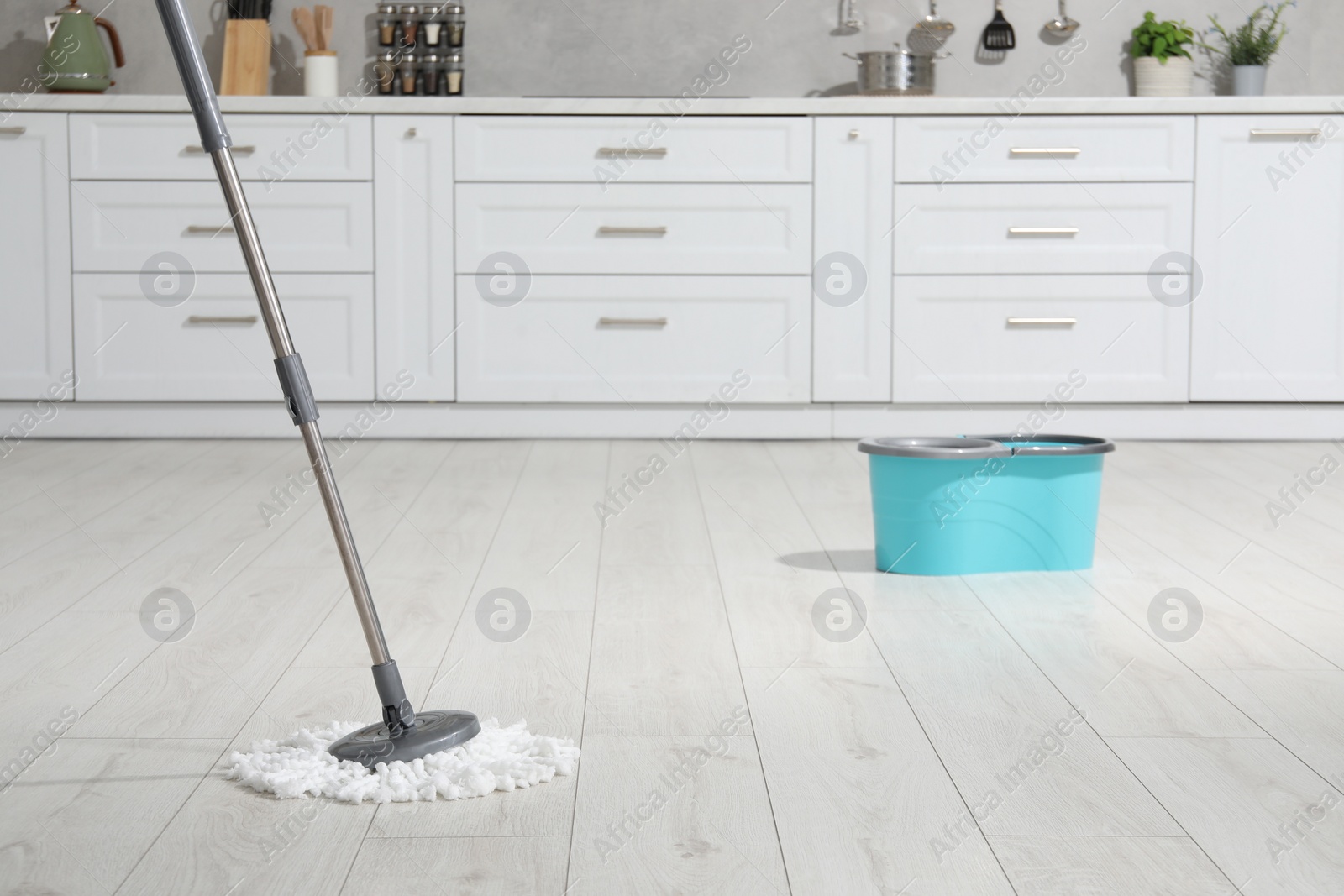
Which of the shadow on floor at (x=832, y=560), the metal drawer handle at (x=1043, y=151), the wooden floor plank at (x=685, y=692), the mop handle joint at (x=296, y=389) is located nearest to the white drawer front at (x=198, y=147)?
the wooden floor plank at (x=685, y=692)

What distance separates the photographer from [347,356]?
349cm

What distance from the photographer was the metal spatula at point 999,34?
3.98m

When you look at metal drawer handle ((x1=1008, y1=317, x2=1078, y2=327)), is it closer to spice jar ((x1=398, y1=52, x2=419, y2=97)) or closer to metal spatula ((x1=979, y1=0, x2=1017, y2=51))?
metal spatula ((x1=979, y1=0, x2=1017, y2=51))

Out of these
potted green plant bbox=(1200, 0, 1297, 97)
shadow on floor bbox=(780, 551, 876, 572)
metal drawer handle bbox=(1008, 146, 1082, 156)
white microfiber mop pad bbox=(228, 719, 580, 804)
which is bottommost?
shadow on floor bbox=(780, 551, 876, 572)

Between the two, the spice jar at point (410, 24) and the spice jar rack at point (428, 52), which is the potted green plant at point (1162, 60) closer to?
the spice jar rack at point (428, 52)

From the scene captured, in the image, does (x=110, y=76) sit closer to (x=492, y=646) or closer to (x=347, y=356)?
(x=347, y=356)

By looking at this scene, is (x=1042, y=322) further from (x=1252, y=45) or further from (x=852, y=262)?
(x=1252, y=45)

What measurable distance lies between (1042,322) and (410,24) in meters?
1.96

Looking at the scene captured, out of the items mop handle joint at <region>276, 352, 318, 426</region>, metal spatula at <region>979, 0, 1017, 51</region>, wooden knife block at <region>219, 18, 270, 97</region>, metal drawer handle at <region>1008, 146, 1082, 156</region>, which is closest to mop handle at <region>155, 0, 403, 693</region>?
mop handle joint at <region>276, 352, 318, 426</region>

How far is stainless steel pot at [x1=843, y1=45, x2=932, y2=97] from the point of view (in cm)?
374

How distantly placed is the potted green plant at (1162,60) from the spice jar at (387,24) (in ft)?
7.20

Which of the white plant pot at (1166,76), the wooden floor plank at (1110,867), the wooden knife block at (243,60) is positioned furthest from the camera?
the white plant pot at (1166,76)

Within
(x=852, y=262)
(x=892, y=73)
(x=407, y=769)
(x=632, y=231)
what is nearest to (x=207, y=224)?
(x=632, y=231)

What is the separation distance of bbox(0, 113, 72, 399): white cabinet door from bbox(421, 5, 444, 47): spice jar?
3.25 ft
